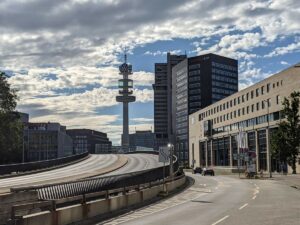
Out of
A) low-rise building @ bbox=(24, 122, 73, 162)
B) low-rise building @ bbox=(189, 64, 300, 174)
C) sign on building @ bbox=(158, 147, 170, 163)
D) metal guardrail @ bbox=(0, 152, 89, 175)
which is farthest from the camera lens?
low-rise building @ bbox=(24, 122, 73, 162)

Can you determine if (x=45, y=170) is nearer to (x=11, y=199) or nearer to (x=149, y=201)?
(x=149, y=201)

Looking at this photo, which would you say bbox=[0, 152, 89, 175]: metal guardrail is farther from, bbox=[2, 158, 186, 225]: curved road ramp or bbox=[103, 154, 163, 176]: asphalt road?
bbox=[2, 158, 186, 225]: curved road ramp

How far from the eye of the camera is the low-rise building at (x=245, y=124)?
89.7 metres

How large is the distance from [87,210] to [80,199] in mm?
444

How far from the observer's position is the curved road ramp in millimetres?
13964

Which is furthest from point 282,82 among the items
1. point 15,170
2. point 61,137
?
point 61,137

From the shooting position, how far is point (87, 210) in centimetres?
1745

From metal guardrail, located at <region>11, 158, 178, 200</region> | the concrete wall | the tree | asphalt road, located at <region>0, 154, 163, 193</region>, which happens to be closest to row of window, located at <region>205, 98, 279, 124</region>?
the tree

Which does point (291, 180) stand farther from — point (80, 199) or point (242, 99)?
point (242, 99)

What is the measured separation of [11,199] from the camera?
16.5 meters

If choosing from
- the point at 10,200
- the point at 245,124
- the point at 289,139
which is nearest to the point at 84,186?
the point at 10,200

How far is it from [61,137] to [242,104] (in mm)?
88984

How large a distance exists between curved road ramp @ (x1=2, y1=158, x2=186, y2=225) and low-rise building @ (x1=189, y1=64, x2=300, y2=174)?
4534 centimetres

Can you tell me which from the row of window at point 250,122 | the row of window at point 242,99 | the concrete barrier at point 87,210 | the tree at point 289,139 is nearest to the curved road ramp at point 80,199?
the concrete barrier at point 87,210
